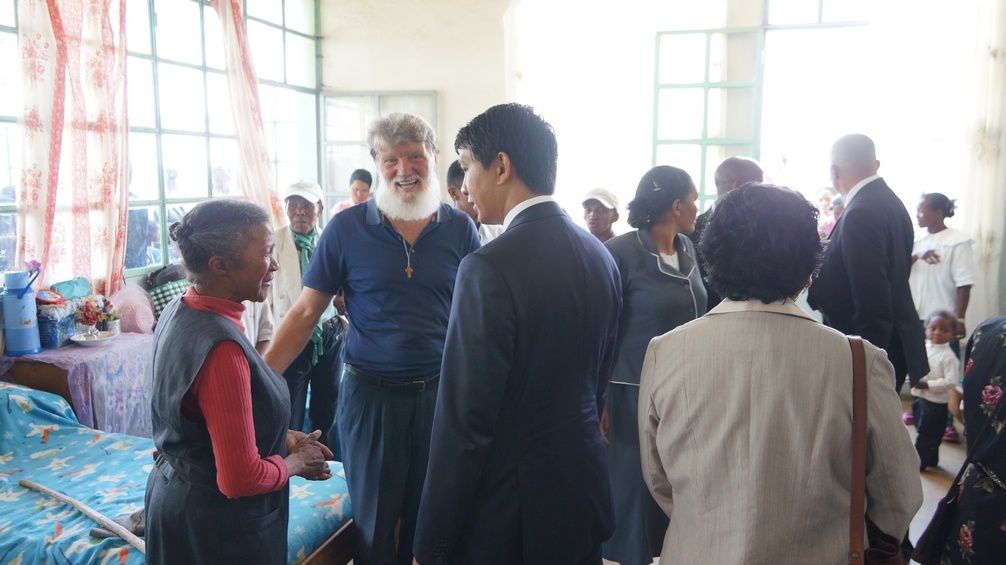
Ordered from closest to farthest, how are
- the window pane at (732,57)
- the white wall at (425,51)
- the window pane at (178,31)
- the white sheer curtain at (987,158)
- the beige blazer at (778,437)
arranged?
1. the beige blazer at (778,437)
2. the window pane at (178,31)
3. the white sheer curtain at (987,158)
4. the window pane at (732,57)
5. the white wall at (425,51)

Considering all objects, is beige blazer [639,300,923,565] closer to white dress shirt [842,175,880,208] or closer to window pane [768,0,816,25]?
white dress shirt [842,175,880,208]

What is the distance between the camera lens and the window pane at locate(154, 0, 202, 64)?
4.40 m

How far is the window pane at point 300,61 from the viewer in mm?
5684

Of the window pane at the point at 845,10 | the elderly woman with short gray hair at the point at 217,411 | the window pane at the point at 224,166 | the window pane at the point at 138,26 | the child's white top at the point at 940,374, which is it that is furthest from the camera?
the window pane at the point at 845,10

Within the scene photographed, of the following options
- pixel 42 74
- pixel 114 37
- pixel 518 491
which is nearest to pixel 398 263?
pixel 518 491

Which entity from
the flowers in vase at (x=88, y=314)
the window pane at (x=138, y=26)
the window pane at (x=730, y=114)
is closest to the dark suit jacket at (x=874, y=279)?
the window pane at (x=730, y=114)

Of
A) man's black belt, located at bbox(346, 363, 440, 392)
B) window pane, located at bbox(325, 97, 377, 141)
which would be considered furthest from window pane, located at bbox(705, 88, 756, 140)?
man's black belt, located at bbox(346, 363, 440, 392)

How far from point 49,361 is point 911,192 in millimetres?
5576

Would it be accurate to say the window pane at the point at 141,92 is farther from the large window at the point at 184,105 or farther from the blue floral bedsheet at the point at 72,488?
the blue floral bedsheet at the point at 72,488

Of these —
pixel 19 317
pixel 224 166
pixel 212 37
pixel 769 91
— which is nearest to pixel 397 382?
pixel 19 317

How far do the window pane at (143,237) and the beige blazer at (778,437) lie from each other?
393 centimetres

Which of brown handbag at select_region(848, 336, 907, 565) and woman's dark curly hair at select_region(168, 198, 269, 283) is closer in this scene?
brown handbag at select_region(848, 336, 907, 565)

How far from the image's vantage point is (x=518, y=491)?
4.27 feet

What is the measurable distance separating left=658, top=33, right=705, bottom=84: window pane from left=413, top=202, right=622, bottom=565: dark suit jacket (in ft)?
14.5
